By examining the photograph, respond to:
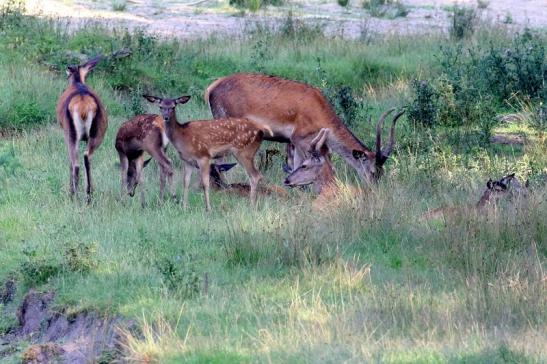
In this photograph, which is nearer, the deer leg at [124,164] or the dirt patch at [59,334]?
the dirt patch at [59,334]

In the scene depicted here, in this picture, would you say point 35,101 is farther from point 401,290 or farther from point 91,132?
point 401,290

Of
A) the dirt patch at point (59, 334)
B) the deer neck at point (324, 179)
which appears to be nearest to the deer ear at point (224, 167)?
the deer neck at point (324, 179)

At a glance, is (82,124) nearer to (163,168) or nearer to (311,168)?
(163,168)

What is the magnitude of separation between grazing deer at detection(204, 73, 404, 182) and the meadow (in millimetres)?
483

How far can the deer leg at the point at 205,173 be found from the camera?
1160 cm

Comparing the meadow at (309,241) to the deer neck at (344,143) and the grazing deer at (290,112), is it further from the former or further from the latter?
the grazing deer at (290,112)

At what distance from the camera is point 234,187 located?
41.2 feet

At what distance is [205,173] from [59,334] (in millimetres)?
3748

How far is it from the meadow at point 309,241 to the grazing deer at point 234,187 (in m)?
0.20

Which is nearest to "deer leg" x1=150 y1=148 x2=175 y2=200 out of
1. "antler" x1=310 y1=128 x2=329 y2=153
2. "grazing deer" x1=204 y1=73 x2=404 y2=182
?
"grazing deer" x1=204 y1=73 x2=404 y2=182

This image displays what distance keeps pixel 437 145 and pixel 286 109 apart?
2.15m

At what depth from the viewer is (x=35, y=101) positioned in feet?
52.8

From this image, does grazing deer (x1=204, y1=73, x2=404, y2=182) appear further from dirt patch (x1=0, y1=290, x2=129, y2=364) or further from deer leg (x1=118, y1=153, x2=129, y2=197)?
dirt patch (x1=0, y1=290, x2=129, y2=364)

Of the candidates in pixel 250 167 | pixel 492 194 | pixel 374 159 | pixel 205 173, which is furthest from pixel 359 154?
pixel 492 194
